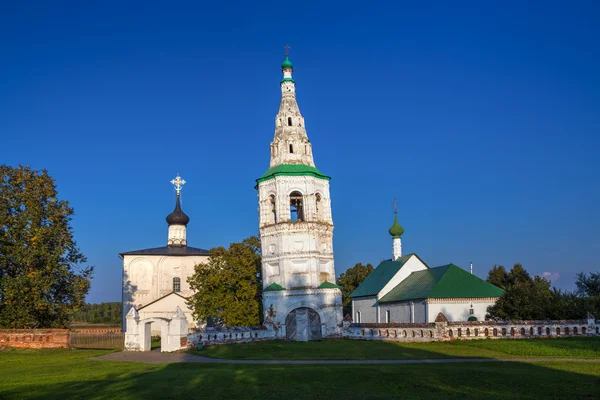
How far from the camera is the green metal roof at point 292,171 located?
37.6m

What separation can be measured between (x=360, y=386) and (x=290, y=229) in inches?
914

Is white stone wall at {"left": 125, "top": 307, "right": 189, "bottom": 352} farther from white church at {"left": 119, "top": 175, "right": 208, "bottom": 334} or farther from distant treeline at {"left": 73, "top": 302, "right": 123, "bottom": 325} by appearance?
distant treeline at {"left": 73, "top": 302, "right": 123, "bottom": 325}

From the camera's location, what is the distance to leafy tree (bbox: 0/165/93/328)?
2870 centimetres

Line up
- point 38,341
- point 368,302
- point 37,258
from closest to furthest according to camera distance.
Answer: point 38,341
point 37,258
point 368,302

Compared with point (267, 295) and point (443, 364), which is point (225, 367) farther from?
point (267, 295)

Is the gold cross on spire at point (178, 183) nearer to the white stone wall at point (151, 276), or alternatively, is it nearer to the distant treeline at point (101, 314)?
the white stone wall at point (151, 276)

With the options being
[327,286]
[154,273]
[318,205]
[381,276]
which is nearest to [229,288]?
[327,286]

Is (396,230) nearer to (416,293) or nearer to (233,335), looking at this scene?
(416,293)

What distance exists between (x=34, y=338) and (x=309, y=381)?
17.6 metres

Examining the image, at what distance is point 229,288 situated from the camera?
124ft

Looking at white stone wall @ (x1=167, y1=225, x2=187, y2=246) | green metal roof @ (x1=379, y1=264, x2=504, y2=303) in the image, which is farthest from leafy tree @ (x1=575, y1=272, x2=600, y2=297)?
white stone wall @ (x1=167, y1=225, x2=187, y2=246)

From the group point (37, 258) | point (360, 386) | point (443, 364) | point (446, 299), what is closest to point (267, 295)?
point (446, 299)

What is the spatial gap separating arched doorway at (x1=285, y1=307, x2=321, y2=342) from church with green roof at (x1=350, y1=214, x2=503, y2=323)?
241 inches

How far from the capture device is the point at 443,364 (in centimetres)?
1808
